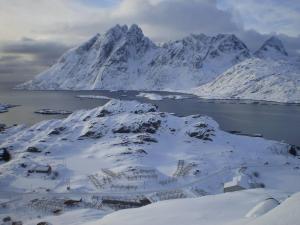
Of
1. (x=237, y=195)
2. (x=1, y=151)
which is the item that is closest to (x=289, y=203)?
(x=237, y=195)

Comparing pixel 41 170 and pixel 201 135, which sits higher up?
pixel 201 135

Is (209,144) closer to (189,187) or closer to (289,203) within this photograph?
(189,187)

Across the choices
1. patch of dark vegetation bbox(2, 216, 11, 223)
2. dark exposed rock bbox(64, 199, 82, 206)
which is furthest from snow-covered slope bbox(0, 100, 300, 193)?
patch of dark vegetation bbox(2, 216, 11, 223)

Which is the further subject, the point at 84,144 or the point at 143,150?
the point at 84,144

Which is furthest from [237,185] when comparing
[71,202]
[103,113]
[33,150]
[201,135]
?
[103,113]

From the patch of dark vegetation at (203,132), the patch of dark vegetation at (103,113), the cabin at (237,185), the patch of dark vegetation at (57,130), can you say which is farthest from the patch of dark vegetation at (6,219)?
the patch of dark vegetation at (103,113)

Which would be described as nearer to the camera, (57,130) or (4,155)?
(4,155)

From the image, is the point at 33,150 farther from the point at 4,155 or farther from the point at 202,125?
the point at 202,125

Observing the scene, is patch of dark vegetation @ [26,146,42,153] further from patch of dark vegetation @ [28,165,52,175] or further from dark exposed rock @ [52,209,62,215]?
dark exposed rock @ [52,209,62,215]

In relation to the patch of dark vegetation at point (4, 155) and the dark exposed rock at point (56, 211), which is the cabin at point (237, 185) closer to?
the dark exposed rock at point (56, 211)
